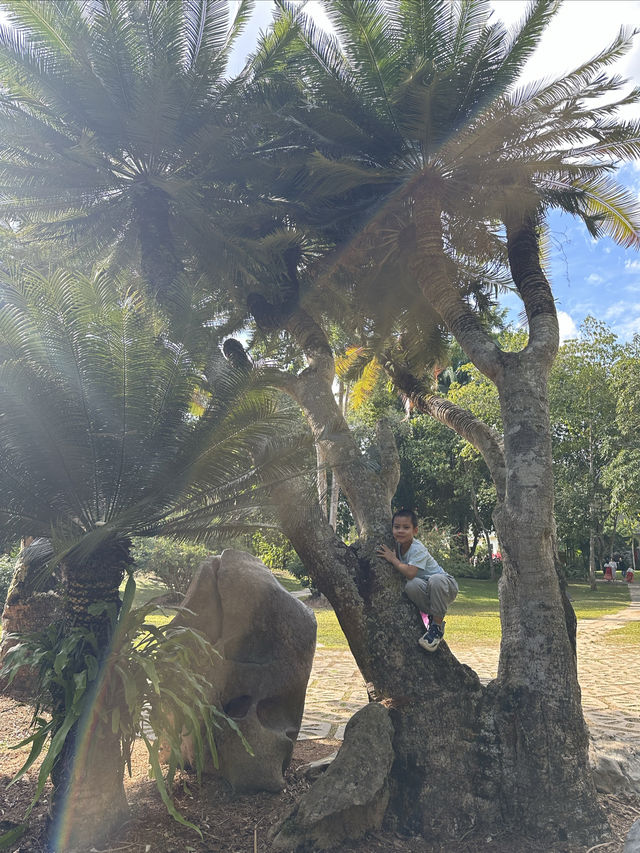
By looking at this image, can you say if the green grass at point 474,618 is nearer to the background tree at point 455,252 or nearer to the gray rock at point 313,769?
the gray rock at point 313,769

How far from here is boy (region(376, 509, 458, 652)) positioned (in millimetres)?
4633

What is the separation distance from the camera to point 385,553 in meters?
4.97

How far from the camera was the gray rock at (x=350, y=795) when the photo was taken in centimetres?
405

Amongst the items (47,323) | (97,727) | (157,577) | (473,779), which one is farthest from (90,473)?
(157,577)

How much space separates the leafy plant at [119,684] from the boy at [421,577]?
1.67m

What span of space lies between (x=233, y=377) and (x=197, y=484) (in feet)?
3.01

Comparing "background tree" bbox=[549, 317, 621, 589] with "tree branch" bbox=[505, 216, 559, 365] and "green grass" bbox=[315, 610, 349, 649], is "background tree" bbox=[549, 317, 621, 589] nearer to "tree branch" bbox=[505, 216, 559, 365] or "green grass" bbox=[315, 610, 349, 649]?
"green grass" bbox=[315, 610, 349, 649]

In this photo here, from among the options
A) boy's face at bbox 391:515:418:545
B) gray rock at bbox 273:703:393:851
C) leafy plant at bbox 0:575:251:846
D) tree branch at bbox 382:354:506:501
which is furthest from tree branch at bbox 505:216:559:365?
leafy plant at bbox 0:575:251:846

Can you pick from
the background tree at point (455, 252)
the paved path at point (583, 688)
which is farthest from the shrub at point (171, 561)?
the background tree at point (455, 252)

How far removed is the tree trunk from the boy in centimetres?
233

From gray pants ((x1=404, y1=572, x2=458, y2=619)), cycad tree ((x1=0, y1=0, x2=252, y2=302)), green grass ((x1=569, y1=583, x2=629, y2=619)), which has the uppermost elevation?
cycad tree ((x1=0, y1=0, x2=252, y2=302))

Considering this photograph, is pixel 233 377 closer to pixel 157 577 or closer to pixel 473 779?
pixel 473 779

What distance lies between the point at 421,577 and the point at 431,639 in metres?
0.49

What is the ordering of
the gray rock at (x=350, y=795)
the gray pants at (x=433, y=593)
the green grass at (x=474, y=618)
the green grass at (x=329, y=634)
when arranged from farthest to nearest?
the green grass at (x=474, y=618), the green grass at (x=329, y=634), the gray pants at (x=433, y=593), the gray rock at (x=350, y=795)
